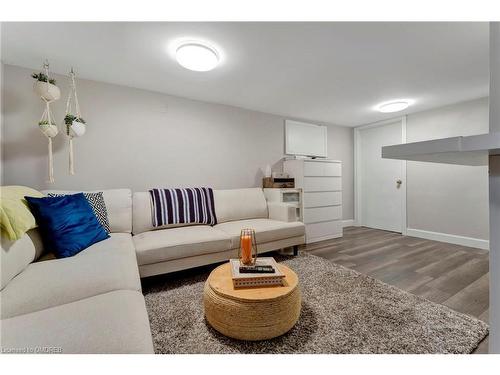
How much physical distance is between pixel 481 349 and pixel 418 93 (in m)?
2.83

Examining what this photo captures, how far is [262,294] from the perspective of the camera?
1.25 m

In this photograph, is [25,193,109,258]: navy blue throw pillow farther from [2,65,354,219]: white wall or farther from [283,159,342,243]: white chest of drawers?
[283,159,342,243]: white chest of drawers

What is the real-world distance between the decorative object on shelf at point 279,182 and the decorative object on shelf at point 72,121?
7.75ft

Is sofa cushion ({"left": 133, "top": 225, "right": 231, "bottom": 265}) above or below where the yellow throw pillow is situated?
below

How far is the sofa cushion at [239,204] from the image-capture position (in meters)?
2.84

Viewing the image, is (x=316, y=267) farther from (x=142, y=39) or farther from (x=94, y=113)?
(x=94, y=113)

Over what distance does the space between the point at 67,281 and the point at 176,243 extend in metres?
0.87

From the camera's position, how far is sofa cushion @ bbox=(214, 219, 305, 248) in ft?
7.78

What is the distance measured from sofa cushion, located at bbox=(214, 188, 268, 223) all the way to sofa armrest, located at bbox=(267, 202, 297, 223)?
12cm

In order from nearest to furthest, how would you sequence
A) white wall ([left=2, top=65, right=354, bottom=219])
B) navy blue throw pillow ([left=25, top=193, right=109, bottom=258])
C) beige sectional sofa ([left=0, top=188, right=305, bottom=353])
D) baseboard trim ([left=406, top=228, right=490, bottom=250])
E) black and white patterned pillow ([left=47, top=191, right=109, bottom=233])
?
beige sectional sofa ([left=0, top=188, right=305, bottom=353]) < navy blue throw pillow ([left=25, top=193, right=109, bottom=258]) < black and white patterned pillow ([left=47, top=191, right=109, bottom=233]) < white wall ([left=2, top=65, right=354, bottom=219]) < baseboard trim ([left=406, top=228, right=490, bottom=250])

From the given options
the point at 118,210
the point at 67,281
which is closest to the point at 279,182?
the point at 118,210

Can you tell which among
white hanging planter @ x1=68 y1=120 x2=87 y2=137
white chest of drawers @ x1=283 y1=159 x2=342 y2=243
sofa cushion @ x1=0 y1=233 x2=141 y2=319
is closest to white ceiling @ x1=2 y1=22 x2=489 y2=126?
white hanging planter @ x1=68 y1=120 x2=87 y2=137

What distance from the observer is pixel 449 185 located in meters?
3.31
